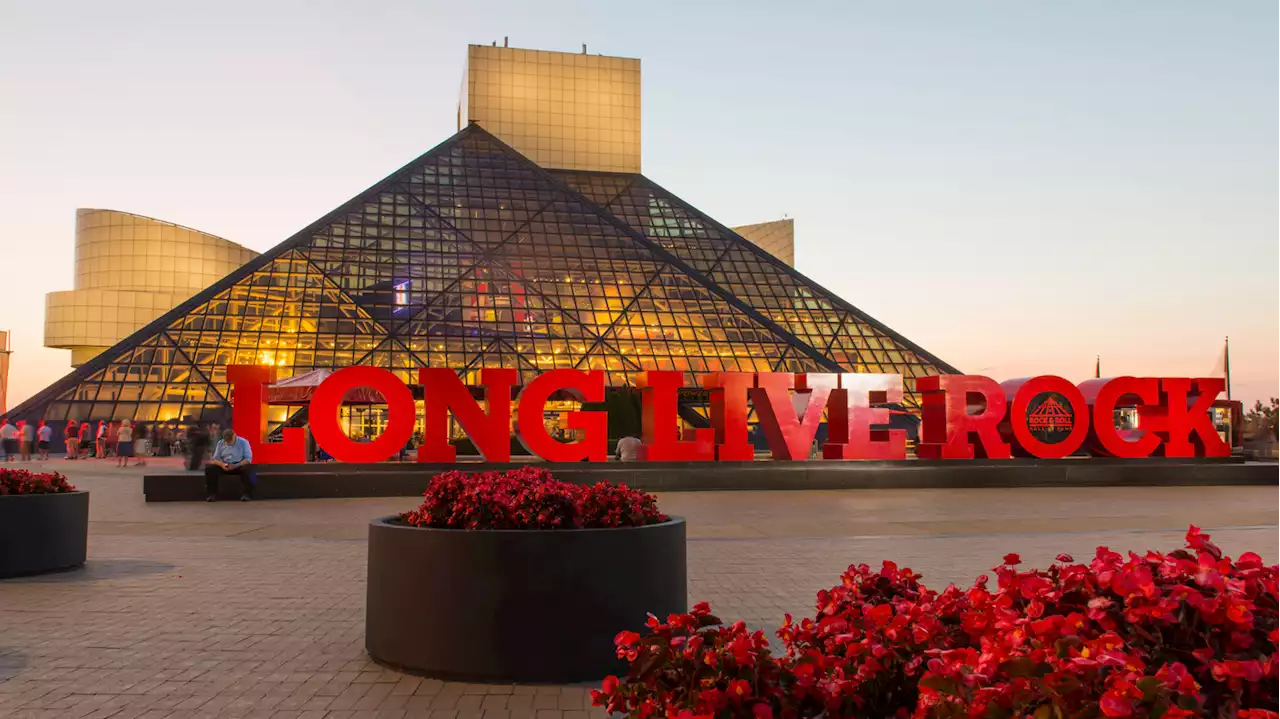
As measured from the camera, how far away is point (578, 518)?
5.54 meters

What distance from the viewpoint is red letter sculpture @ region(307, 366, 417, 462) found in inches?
733

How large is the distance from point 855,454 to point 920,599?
19530 mm

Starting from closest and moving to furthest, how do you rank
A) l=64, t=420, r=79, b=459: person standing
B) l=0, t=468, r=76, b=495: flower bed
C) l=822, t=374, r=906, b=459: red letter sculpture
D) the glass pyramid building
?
l=0, t=468, r=76, b=495: flower bed < l=822, t=374, r=906, b=459: red letter sculpture < l=64, t=420, r=79, b=459: person standing < the glass pyramid building

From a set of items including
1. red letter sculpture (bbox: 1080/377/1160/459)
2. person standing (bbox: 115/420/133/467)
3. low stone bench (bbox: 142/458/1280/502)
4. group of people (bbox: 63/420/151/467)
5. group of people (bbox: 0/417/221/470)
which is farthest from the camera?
group of people (bbox: 63/420/151/467)

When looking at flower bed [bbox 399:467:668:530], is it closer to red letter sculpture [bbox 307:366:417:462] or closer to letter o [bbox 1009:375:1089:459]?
red letter sculpture [bbox 307:366:417:462]

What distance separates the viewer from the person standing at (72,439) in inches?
1363

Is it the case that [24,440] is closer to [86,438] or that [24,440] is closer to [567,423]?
[86,438]

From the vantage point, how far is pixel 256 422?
1934 cm

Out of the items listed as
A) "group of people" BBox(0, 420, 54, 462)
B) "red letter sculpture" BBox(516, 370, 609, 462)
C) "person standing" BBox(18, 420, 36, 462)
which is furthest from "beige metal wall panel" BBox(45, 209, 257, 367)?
"red letter sculpture" BBox(516, 370, 609, 462)

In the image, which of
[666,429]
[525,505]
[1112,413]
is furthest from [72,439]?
[525,505]

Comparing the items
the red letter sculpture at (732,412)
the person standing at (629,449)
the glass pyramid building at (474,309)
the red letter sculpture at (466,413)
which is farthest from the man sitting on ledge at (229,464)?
the glass pyramid building at (474,309)

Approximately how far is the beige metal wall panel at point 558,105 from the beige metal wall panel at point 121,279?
19.7m

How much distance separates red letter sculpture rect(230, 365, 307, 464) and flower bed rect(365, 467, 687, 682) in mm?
14548

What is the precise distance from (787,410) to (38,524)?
15364 mm
